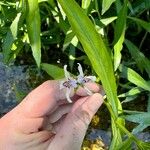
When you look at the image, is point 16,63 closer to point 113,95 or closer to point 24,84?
point 24,84

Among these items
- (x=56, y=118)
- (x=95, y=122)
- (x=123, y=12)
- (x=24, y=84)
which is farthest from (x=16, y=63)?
(x=56, y=118)

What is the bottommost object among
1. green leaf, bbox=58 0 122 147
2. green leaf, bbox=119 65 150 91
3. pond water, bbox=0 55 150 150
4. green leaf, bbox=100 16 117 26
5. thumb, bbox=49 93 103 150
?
pond water, bbox=0 55 150 150

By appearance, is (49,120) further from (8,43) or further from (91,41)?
(8,43)

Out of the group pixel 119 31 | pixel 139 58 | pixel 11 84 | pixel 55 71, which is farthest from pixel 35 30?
pixel 11 84

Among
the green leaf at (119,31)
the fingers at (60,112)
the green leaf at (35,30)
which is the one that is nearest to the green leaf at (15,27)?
the green leaf at (35,30)

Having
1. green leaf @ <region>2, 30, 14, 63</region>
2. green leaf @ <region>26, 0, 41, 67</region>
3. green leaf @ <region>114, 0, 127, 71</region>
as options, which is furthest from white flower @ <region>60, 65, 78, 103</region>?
green leaf @ <region>2, 30, 14, 63</region>

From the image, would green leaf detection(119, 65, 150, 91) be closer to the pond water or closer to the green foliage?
the green foliage
